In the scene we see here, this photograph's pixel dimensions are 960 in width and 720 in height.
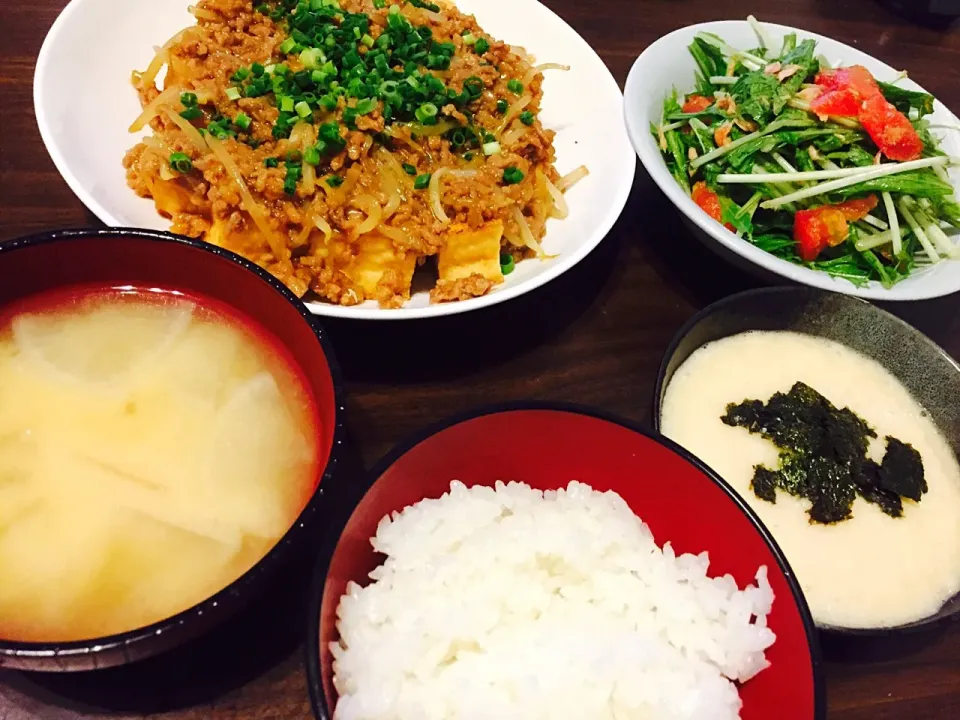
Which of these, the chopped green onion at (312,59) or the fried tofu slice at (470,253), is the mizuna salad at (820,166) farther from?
the chopped green onion at (312,59)

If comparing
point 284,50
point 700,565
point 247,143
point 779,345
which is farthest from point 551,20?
point 700,565

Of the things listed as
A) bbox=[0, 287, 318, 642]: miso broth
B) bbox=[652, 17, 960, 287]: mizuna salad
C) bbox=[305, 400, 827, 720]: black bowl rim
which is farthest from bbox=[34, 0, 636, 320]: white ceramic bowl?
bbox=[305, 400, 827, 720]: black bowl rim

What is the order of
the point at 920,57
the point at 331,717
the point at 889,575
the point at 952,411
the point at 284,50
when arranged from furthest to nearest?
the point at 920,57 < the point at 284,50 < the point at 952,411 < the point at 889,575 < the point at 331,717

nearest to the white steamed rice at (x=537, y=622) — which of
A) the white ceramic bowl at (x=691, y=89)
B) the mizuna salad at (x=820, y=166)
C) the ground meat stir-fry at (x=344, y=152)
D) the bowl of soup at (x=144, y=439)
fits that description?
the bowl of soup at (x=144, y=439)

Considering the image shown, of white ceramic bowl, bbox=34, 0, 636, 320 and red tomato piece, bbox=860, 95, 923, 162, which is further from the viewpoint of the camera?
red tomato piece, bbox=860, 95, 923, 162

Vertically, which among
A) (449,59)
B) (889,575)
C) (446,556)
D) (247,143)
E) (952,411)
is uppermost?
(449,59)

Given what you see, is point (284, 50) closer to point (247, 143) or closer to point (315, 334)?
point (247, 143)

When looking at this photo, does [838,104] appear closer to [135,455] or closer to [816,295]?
[816,295]

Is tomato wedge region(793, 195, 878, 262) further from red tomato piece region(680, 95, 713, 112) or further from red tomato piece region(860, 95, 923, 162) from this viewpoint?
red tomato piece region(680, 95, 713, 112)
